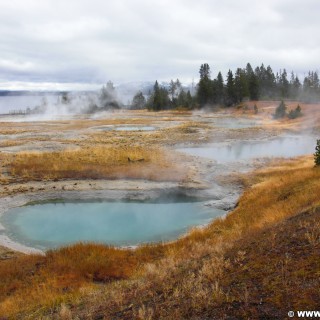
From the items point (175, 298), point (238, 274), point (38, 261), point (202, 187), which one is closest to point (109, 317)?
point (175, 298)

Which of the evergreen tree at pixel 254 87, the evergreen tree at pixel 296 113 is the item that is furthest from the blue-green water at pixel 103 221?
the evergreen tree at pixel 254 87

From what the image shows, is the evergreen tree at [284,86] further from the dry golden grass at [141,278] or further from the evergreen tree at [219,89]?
the dry golden grass at [141,278]

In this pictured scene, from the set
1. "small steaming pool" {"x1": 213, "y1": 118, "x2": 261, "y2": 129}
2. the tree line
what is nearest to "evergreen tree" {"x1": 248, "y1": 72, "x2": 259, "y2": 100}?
the tree line

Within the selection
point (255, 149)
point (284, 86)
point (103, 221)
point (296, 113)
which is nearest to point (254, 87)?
point (284, 86)

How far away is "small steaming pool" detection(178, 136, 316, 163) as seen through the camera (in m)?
40.0

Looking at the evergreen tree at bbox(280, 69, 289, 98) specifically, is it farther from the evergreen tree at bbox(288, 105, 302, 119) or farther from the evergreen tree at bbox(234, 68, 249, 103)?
the evergreen tree at bbox(288, 105, 302, 119)

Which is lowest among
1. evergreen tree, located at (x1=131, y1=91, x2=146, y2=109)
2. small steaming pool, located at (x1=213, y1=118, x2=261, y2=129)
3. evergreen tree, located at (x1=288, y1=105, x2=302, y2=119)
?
small steaming pool, located at (x1=213, y1=118, x2=261, y2=129)

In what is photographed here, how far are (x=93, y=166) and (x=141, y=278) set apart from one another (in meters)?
23.2

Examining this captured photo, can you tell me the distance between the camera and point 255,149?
4500 cm

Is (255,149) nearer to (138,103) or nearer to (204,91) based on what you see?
(204,91)

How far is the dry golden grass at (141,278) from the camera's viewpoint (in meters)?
7.21

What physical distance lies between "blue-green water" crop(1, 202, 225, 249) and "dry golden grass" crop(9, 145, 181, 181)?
561 cm

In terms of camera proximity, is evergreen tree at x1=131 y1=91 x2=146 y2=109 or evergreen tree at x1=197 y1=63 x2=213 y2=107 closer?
evergreen tree at x1=197 y1=63 x2=213 y2=107

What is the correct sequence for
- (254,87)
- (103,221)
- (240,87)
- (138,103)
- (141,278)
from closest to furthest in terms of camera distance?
(141,278)
(103,221)
(240,87)
(254,87)
(138,103)
